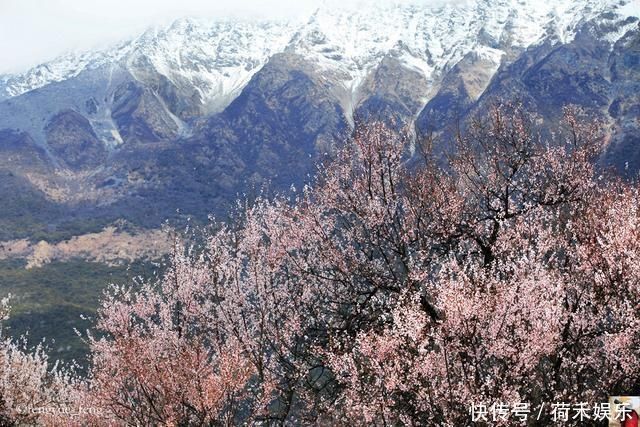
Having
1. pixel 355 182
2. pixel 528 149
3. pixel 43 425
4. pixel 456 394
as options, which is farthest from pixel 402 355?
pixel 43 425

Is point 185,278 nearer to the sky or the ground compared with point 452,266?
nearer to the ground

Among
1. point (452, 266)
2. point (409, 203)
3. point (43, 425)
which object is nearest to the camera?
point (452, 266)

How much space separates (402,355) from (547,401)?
337 cm

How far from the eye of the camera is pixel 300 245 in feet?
64.7

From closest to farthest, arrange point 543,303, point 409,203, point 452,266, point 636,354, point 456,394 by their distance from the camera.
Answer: point 456,394 → point 543,303 → point 636,354 → point 452,266 → point 409,203

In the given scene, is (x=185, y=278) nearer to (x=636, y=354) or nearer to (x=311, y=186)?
(x=311, y=186)

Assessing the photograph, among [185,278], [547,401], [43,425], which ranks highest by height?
[547,401]

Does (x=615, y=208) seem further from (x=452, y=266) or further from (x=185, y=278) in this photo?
(x=185, y=278)

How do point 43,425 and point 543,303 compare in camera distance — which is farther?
point 43,425

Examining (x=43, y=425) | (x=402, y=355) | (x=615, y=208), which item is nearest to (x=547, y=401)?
(x=402, y=355)

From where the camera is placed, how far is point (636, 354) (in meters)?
14.0

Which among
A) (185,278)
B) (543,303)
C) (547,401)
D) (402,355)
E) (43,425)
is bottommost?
(43,425)

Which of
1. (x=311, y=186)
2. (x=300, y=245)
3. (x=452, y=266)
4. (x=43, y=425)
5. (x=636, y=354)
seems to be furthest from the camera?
(x=43, y=425)

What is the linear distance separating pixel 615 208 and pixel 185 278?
44.8 ft
